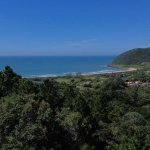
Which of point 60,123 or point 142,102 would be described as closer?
point 60,123

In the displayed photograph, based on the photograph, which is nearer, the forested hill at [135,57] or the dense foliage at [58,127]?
the dense foliage at [58,127]

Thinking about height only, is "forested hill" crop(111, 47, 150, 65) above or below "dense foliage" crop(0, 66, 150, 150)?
above

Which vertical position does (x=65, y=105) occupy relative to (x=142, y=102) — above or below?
above

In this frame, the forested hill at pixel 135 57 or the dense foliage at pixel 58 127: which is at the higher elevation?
the forested hill at pixel 135 57

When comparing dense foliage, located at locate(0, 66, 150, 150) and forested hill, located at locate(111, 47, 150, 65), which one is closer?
dense foliage, located at locate(0, 66, 150, 150)

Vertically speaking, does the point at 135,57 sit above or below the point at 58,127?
above

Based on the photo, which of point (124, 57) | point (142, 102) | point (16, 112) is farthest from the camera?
point (124, 57)

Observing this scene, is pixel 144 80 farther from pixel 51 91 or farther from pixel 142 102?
pixel 51 91

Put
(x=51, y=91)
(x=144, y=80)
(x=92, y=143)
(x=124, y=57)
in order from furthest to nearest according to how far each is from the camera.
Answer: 1. (x=124, y=57)
2. (x=144, y=80)
3. (x=51, y=91)
4. (x=92, y=143)

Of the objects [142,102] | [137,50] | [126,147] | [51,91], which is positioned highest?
[137,50]

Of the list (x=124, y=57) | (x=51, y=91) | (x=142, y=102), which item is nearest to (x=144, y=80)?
(x=142, y=102)

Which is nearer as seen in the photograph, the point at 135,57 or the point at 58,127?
the point at 58,127
